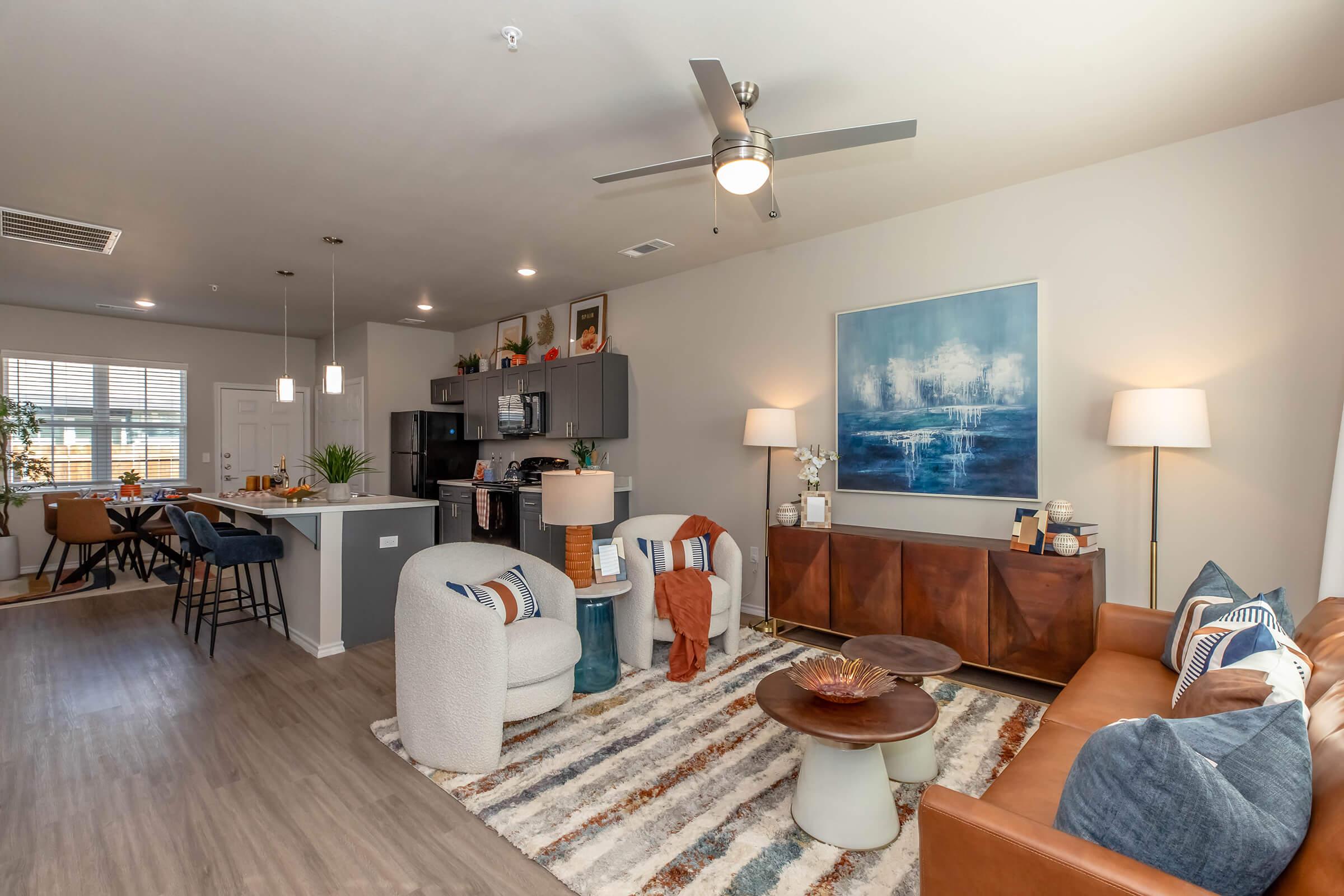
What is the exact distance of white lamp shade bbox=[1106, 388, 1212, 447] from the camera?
2.92 metres

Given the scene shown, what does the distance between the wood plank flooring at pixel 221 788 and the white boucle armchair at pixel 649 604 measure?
1.26 meters

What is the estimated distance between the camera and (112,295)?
6.11 metres

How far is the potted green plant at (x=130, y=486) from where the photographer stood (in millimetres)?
6277

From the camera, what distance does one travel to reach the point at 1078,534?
3.24 metres

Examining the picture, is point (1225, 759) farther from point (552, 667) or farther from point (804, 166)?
point (804, 166)

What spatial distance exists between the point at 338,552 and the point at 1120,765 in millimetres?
4114

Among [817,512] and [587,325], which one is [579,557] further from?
[587,325]

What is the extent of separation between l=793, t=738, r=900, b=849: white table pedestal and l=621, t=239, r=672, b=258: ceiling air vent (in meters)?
3.57

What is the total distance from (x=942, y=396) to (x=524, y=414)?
4.01 meters

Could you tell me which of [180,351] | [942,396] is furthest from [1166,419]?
[180,351]

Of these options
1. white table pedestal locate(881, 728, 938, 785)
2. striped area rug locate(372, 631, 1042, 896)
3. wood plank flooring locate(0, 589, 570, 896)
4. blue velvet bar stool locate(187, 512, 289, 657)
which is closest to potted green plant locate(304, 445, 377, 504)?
blue velvet bar stool locate(187, 512, 289, 657)

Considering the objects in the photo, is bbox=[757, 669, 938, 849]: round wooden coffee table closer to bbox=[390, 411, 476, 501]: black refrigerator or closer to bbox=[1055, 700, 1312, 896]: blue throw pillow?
bbox=[1055, 700, 1312, 896]: blue throw pillow

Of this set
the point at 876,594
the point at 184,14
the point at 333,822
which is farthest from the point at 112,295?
the point at 876,594

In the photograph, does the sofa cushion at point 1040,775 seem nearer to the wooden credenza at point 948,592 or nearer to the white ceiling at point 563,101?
the wooden credenza at point 948,592
